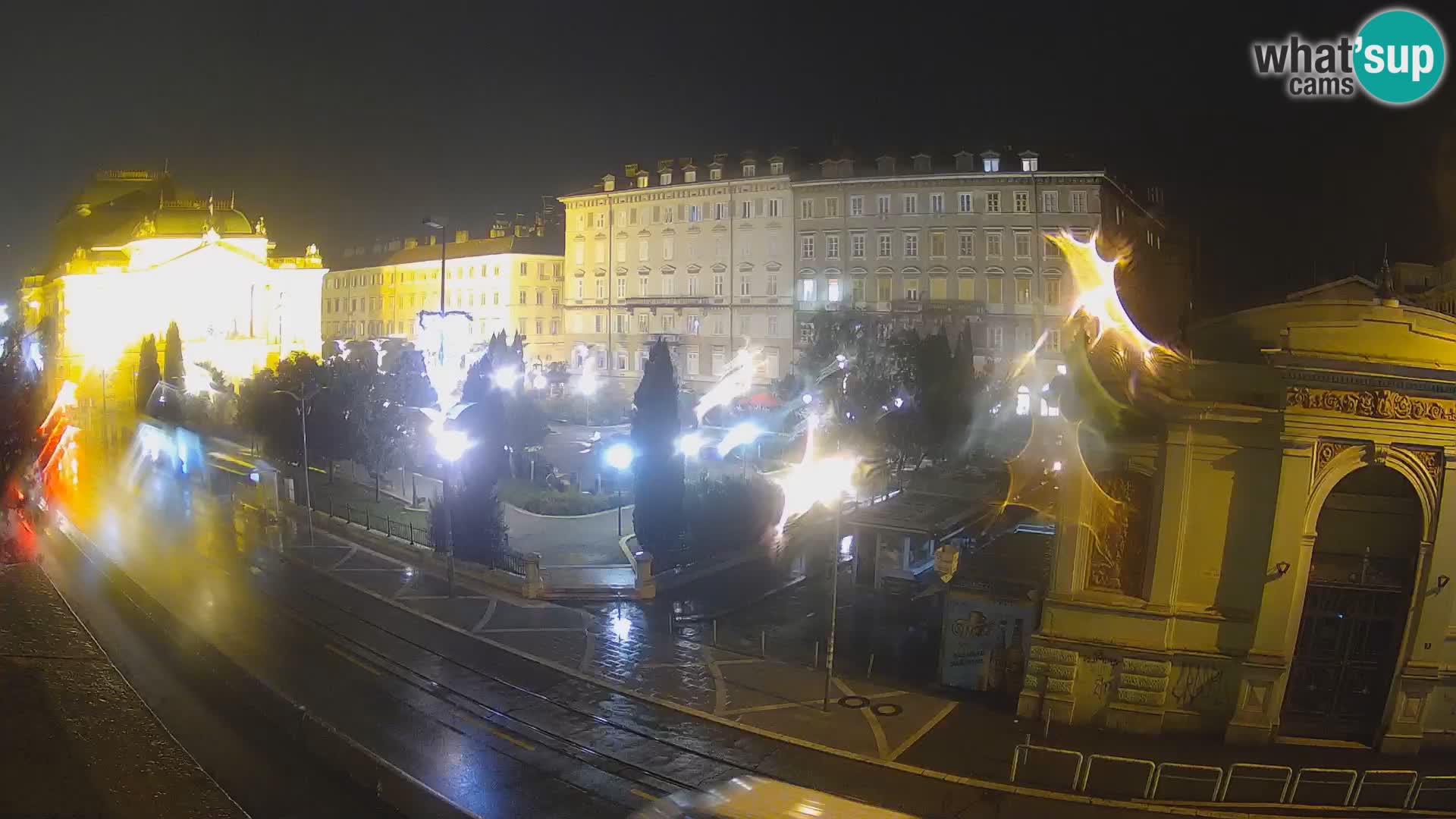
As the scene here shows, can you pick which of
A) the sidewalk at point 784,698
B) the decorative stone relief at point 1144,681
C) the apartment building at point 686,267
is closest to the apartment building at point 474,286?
the apartment building at point 686,267

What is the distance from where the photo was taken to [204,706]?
16500 mm

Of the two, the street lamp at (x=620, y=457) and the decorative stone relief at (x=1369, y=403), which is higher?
the decorative stone relief at (x=1369, y=403)

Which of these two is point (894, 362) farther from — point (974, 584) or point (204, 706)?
point (204, 706)

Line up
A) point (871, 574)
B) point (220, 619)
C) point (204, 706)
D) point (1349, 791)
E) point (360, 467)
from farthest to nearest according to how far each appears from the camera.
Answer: point (360, 467) < point (871, 574) < point (220, 619) < point (204, 706) < point (1349, 791)

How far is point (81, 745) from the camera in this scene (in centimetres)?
1505

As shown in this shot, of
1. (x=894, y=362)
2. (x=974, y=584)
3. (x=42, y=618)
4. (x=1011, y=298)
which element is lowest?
(x=42, y=618)

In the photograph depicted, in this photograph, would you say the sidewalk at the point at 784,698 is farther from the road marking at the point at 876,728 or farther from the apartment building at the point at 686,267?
the apartment building at the point at 686,267

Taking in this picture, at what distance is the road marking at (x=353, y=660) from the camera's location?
18.4 m

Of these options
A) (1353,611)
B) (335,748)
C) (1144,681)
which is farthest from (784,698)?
(1353,611)

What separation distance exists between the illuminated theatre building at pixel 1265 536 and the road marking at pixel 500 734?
8288mm

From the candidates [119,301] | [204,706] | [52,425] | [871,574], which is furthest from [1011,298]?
[119,301]

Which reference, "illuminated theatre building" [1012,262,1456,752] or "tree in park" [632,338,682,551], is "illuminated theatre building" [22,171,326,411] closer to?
"tree in park" [632,338,682,551]

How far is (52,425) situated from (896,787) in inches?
2183

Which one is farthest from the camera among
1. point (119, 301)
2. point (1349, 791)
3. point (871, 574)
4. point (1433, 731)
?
point (119, 301)
